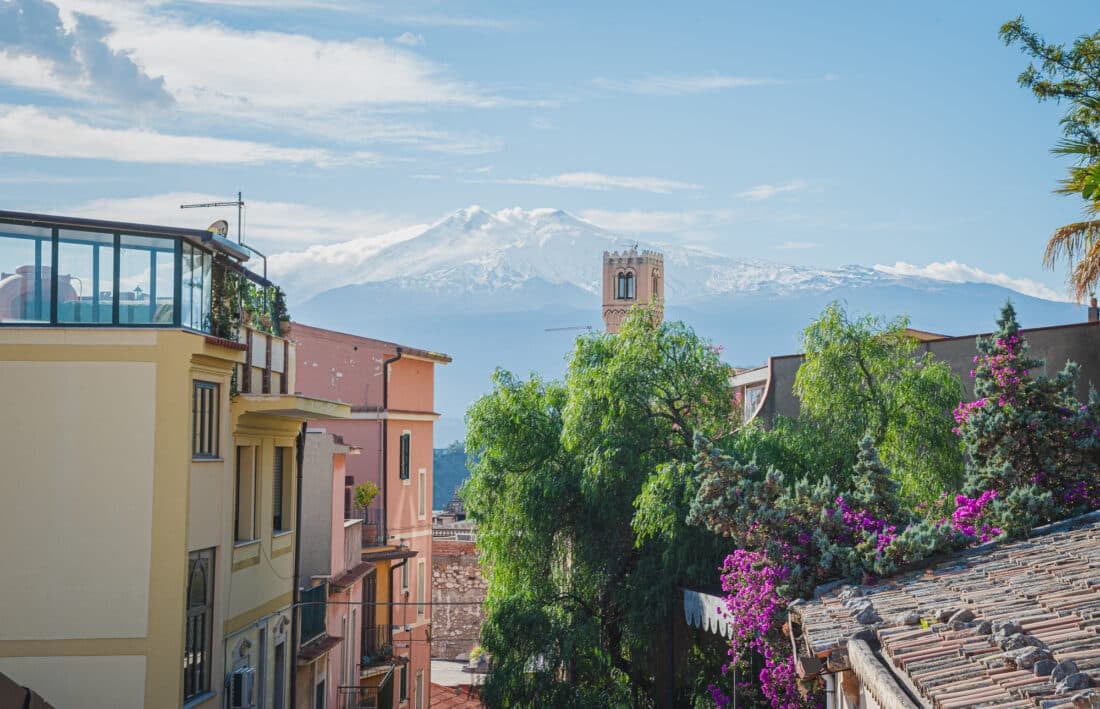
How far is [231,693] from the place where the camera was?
17266 mm

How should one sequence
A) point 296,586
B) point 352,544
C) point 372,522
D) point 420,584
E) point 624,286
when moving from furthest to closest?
point 624,286 < point 420,584 < point 372,522 < point 352,544 < point 296,586

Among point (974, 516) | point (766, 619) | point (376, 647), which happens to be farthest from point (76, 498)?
point (376, 647)

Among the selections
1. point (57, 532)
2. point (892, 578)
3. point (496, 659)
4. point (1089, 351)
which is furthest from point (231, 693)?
point (1089, 351)

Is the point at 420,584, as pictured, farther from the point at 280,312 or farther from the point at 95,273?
the point at 95,273

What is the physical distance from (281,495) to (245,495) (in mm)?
2595

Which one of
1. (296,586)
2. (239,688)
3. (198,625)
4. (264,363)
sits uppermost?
(264,363)

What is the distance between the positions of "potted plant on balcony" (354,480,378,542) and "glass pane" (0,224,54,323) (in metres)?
16.0

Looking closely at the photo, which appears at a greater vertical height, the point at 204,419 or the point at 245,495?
the point at 204,419

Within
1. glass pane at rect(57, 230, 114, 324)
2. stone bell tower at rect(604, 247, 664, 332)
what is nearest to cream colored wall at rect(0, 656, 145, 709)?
glass pane at rect(57, 230, 114, 324)

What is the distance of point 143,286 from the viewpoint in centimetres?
1548

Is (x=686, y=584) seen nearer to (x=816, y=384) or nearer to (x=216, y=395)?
(x=816, y=384)

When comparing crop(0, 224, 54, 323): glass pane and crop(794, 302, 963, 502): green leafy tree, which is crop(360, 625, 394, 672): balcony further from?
crop(0, 224, 54, 323): glass pane

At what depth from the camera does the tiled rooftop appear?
311 inches

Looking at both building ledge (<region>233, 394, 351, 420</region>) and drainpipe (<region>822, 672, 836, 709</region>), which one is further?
building ledge (<region>233, 394, 351, 420</region>)
